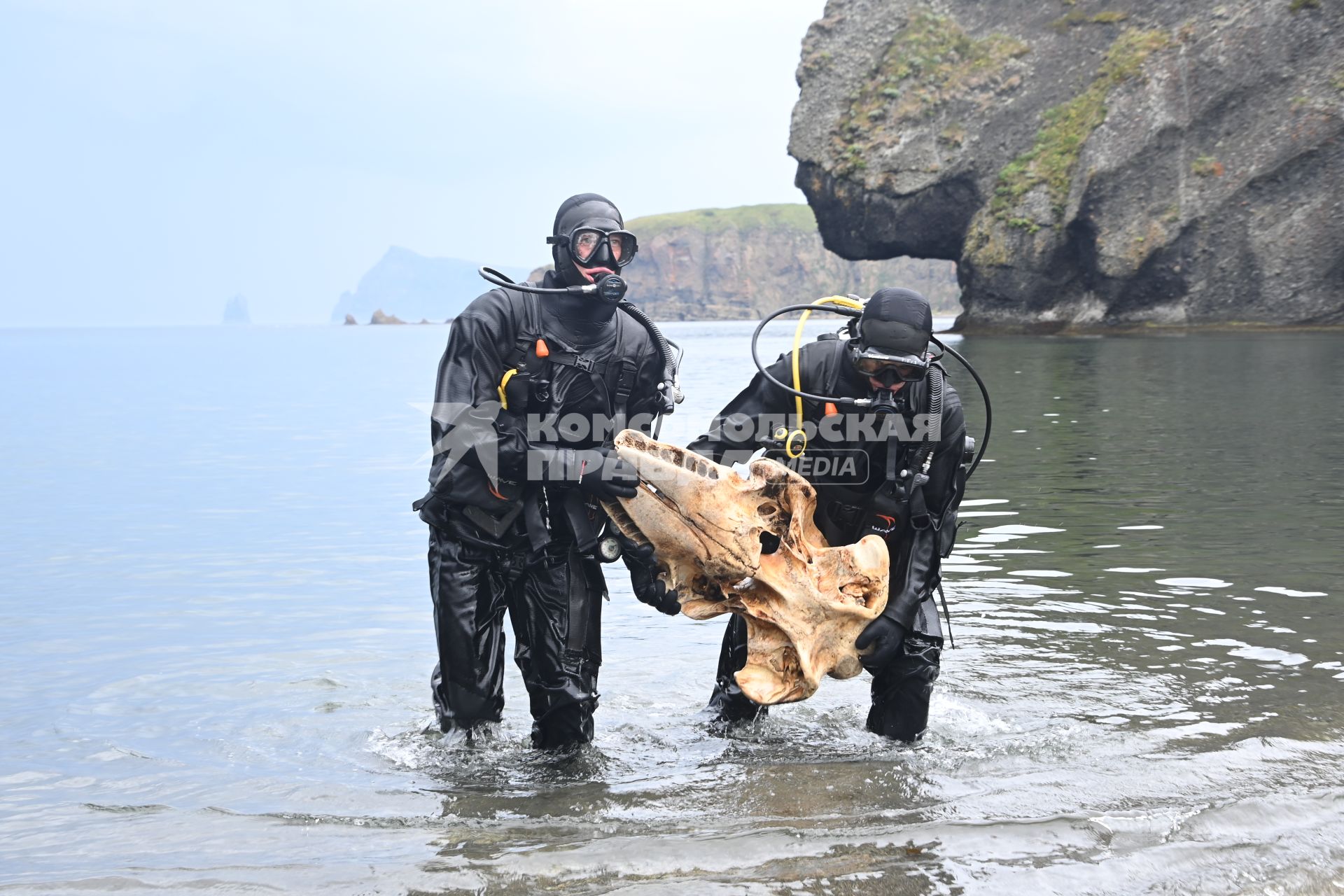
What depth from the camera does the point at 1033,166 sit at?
156ft

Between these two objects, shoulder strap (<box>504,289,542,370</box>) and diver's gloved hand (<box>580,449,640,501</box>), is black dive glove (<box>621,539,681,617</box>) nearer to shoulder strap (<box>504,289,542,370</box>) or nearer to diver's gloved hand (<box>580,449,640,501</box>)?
diver's gloved hand (<box>580,449,640,501</box>)

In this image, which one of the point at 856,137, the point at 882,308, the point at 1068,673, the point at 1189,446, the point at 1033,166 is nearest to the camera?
the point at 882,308

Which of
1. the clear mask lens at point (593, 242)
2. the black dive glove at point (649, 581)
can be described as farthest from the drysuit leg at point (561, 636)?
the clear mask lens at point (593, 242)

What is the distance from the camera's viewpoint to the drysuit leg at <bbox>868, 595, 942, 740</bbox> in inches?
218

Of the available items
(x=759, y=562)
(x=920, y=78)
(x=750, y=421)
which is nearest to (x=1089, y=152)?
(x=920, y=78)

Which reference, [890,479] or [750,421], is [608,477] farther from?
[890,479]

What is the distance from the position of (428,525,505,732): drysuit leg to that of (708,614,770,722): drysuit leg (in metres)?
1.20

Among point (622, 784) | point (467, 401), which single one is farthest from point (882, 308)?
point (622, 784)

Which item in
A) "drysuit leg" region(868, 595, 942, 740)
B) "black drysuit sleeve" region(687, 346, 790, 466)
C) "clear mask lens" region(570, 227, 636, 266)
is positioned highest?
"clear mask lens" region(570, 227, 636, 266)

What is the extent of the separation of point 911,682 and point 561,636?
5.53 ft

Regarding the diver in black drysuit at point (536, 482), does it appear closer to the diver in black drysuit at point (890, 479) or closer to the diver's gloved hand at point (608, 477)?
the diver's gloved hand at point (608, 477)

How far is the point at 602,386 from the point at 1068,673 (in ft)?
11.3

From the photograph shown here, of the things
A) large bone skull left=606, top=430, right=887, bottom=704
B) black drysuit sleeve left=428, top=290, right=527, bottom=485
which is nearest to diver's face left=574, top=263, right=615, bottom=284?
black drysuit sleeve left=428, top=290, right=527, bottom=485

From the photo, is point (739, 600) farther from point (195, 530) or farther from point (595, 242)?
point (195, 530)
